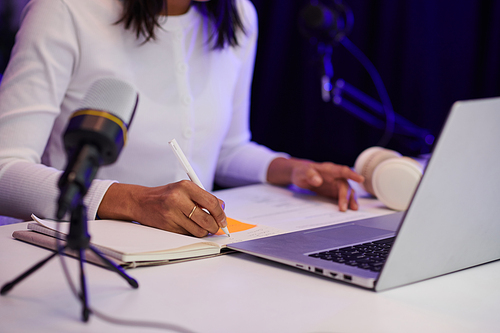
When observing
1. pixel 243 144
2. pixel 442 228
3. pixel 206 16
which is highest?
pixel 206 16

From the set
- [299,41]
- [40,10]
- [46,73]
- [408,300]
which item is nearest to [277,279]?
[408,300]

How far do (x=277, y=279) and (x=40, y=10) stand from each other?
80cm

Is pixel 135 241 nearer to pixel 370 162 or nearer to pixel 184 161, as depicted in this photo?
pixel 184 161

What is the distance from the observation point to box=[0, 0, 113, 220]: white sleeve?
2.70 ft

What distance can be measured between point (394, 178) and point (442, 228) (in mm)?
523

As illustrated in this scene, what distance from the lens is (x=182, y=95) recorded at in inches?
47.7

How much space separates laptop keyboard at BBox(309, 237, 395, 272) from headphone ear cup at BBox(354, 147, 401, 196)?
44 centimetres

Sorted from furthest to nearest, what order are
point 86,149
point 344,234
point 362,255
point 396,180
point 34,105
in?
point 396,180, point 34,105, point 344,234, point 362,255, point 86,149

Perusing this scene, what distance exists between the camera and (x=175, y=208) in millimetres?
733

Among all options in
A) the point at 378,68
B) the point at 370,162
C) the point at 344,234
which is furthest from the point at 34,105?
the point at 378,68

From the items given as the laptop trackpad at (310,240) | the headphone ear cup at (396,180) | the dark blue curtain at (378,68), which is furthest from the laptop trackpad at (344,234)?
the dark blue curtain at (378,68)

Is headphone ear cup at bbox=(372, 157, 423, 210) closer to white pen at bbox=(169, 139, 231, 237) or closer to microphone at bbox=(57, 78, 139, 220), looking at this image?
white pen at bbox=(169, 139, 231, 237)

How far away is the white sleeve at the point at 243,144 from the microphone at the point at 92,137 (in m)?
0.90

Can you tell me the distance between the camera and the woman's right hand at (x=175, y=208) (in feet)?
2.40
